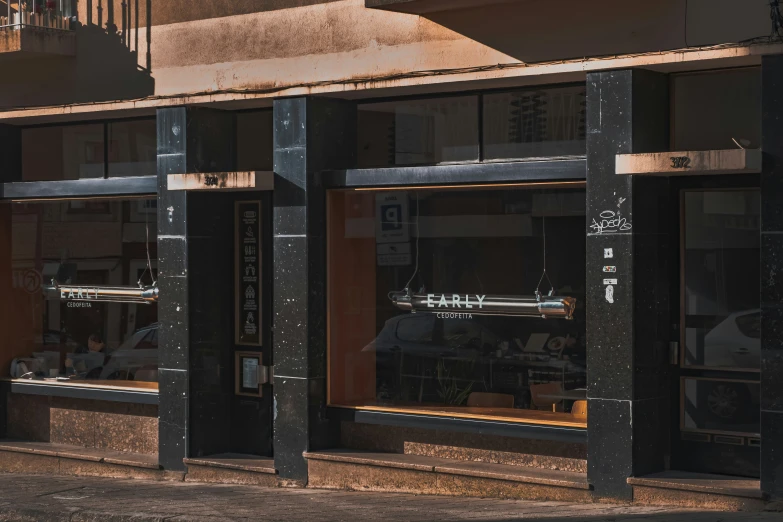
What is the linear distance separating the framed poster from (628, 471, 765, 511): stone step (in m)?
4.21

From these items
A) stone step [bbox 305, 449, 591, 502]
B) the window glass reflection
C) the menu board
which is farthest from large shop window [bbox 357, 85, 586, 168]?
stone step [bbox 305, 449, 591, 502]

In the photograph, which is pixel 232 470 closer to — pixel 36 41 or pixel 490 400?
pixel 490 400

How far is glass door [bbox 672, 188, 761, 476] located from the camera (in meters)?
9.88

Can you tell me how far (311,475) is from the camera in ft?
38.7

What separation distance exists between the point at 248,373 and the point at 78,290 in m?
2.68

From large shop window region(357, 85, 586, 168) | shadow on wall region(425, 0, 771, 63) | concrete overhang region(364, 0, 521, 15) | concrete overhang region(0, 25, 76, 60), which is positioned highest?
concrete overhang region(0, 25, 76, 60)

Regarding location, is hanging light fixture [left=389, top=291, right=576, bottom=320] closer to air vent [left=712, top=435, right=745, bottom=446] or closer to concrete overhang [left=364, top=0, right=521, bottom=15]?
air vent [left=712, top=435, right=745, bottom=446]

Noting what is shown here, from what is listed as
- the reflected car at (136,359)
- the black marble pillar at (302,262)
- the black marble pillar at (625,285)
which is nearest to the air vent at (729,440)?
the black marble pillar at (625,285)

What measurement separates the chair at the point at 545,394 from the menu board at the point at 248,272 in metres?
3.04

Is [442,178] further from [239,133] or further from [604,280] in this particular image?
[239,133]

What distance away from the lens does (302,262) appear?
11688 millimetres

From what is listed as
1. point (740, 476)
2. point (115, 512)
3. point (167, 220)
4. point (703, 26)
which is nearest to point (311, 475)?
point (115, 512)

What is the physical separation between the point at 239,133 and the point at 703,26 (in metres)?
5.07

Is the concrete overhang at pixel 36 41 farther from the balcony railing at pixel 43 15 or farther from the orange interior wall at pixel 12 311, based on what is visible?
the orange interior wall at pixel 12 311
